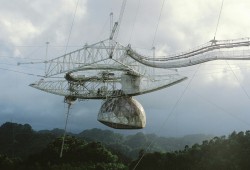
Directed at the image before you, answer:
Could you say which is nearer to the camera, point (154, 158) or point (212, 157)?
point (212, 157)

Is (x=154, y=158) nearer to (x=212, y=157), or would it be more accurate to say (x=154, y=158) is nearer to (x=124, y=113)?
(x=212, y=157)

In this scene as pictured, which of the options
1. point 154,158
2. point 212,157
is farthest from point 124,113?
point 154,158

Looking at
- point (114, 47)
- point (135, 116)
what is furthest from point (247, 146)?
point (114, 47)

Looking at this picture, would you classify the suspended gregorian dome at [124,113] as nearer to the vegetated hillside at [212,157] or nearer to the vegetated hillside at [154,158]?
the vegetated hillside at [154,158]

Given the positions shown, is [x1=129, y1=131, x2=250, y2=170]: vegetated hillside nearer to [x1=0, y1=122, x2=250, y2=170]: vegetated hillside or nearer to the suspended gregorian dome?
[x1=0, y1=122, x2=250, y2=170]: vegetated hillside

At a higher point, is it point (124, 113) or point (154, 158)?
point (124, 113)

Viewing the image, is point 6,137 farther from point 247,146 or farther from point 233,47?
point 233,47

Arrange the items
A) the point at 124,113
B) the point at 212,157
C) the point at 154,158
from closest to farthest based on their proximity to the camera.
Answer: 1. the point at 124,113
2. the point at 212,157
3. the point at 154,158

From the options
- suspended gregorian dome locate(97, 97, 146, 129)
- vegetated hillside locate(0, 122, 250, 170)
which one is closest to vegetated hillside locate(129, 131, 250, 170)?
vegetated hillside locate(0, 122, 250, 170)
